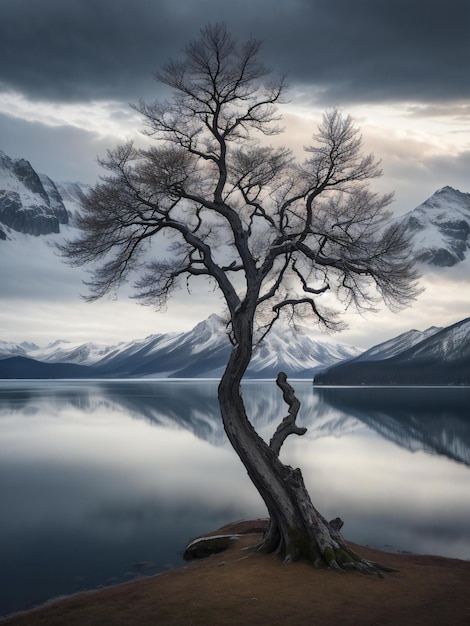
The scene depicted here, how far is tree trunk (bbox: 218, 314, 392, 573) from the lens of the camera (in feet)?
48.7

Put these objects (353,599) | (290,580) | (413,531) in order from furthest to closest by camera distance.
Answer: (413,531) < (290,580) < (353,599)

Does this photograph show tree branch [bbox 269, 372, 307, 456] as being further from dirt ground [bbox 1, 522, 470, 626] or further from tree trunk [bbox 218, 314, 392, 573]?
dirt ground [bbox 1, 522, 470, 626]

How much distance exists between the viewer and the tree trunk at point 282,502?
1485cm

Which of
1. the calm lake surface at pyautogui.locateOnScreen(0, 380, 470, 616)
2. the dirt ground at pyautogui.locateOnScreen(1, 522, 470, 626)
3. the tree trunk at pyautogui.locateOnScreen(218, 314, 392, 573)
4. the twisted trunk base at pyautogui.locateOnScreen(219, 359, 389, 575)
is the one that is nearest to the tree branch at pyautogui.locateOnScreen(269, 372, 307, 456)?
the twisted trunk base at pyautogui.locateOnScreen(219, 359, 389, 575)

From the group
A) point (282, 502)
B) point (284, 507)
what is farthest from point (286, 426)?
point (284, 507)

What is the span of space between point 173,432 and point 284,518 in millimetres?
56725

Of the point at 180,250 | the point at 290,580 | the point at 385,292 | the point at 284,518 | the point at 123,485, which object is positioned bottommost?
the point at 123,485

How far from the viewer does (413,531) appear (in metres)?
25.7

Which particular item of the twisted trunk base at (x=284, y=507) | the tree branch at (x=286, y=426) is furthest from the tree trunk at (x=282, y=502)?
the tree branch at (x=286, y=426)

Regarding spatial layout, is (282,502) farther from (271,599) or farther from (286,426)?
(271,599)

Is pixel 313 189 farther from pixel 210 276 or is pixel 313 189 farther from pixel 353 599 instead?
pixel 353 599

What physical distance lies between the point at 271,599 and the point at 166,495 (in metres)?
22.4

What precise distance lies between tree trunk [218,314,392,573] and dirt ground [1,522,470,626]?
460 mm

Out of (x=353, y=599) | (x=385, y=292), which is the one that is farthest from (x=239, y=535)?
(x=385, y=292)
